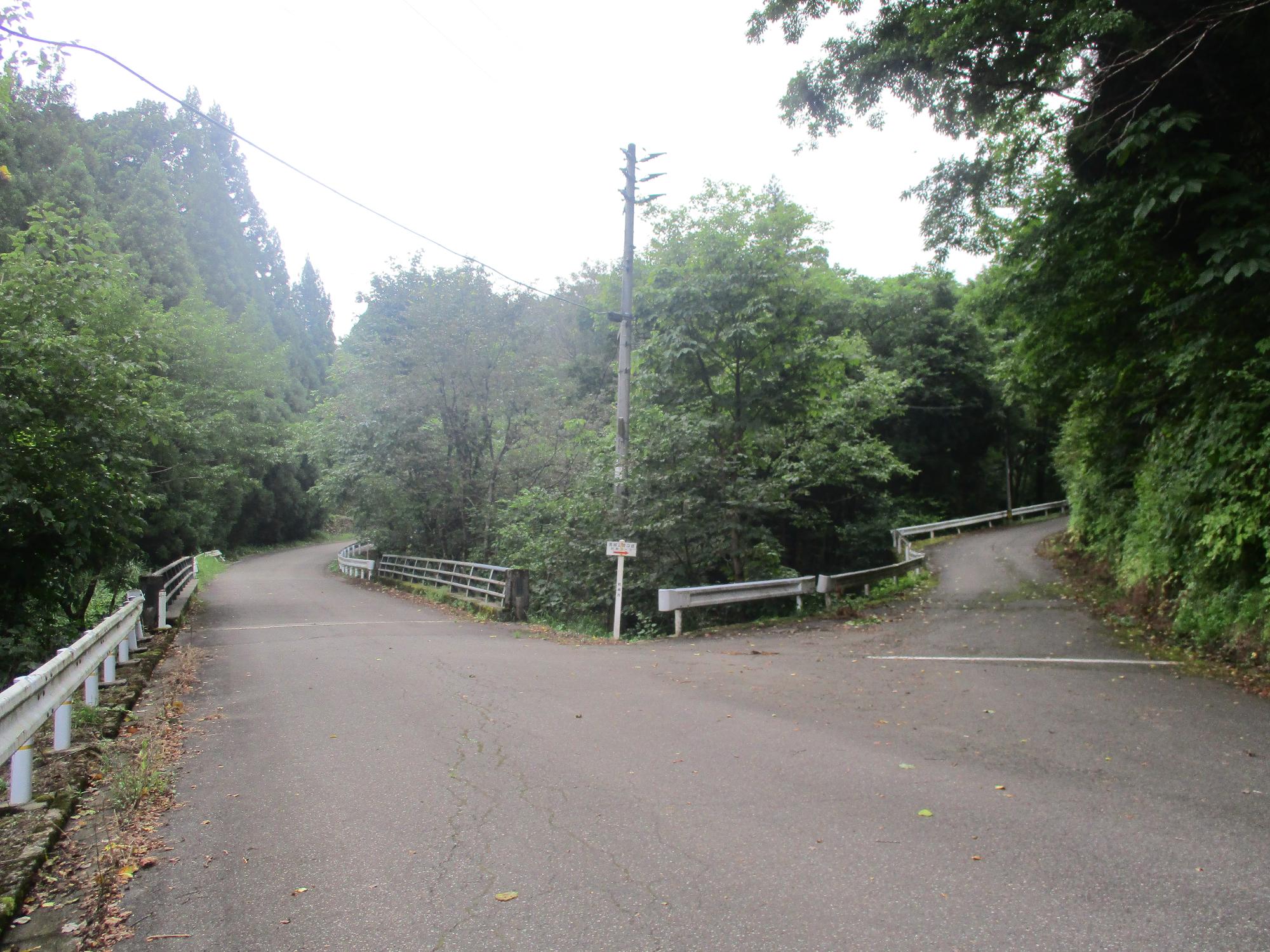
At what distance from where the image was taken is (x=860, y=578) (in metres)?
17.2

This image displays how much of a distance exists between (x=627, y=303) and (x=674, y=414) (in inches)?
102

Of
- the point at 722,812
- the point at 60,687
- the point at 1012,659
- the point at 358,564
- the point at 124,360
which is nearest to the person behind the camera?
the point at 722,812

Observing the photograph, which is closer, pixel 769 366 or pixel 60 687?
pixel 60 687

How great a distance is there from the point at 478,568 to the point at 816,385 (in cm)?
974

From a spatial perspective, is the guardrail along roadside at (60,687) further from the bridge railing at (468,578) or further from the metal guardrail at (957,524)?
the metal guardrail at (957,524)

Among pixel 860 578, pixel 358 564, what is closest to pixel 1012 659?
pixel 860 578

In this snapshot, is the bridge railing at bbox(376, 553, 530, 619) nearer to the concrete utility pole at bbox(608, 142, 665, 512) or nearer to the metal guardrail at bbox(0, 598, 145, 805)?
the concrete utility pole at bbox(608, 142, 665, 512)

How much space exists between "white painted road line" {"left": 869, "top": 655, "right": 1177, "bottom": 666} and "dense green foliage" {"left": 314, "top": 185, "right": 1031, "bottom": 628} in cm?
557

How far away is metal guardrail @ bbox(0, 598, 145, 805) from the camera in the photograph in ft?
14.6

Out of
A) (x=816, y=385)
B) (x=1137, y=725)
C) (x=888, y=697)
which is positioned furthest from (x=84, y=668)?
(x=816, y=385)

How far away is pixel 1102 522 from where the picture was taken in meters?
15.9

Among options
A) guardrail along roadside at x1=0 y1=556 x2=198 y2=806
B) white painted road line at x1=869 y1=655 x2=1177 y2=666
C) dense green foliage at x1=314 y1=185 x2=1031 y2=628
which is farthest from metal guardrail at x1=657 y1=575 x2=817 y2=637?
guardrail along roadside at x1=0 y1=556 x2=198 y2=806

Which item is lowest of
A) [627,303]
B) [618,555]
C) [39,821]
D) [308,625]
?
[39,821]

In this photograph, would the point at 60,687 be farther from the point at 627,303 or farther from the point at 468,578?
the point at 468,578
